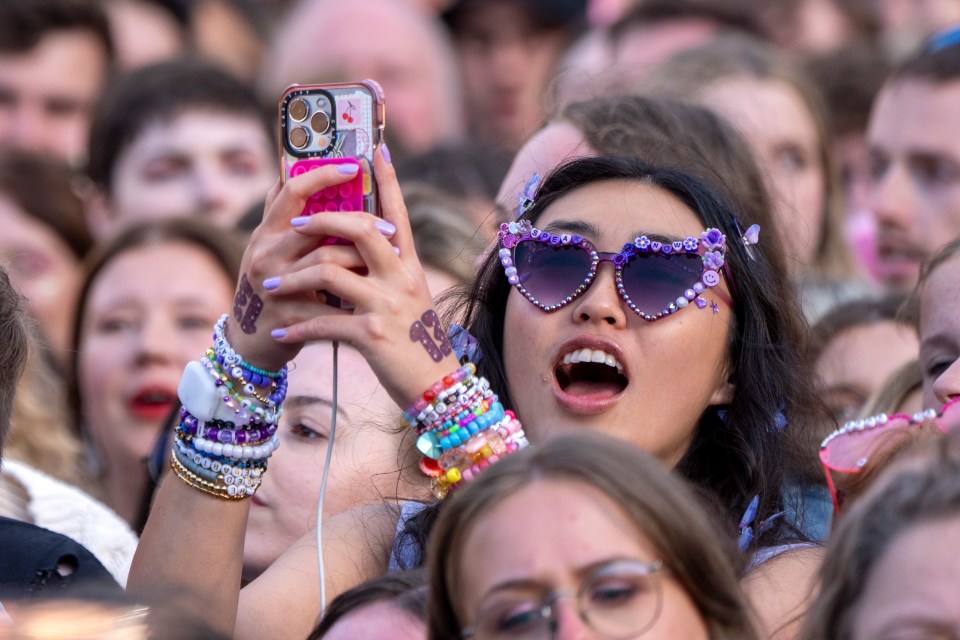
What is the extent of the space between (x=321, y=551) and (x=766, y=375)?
0.93 m

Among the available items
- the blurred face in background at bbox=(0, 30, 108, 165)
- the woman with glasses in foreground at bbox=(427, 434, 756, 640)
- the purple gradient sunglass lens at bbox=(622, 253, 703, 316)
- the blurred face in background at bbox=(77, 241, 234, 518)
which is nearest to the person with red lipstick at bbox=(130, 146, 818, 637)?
the purple gradient sunglass lens at bbox=(622, 253, 703, 316)

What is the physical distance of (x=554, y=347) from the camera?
3.00 meters

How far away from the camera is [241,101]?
605 centimetres

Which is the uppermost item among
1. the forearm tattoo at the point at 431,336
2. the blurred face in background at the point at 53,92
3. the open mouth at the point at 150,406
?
the blurred face in background at the point at 53,92

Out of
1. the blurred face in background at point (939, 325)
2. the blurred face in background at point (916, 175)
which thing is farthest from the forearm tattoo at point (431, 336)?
the blurred face in background at point (916, 175)

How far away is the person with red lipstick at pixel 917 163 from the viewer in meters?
5.00

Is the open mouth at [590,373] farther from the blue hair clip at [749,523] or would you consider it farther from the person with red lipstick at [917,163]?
the person with red lipstick at [917,163]

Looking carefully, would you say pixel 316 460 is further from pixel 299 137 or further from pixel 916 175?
pixel 916 175

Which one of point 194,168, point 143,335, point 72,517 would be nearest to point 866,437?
point 72,517

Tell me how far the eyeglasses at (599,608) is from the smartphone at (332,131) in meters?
0.80

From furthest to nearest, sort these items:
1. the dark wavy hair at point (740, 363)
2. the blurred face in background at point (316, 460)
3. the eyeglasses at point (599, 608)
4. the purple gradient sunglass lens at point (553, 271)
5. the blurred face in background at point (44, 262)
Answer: the blurred face in background at point (44, 262) → the blurred face in background at point (316, 460) → the dark wavy hair at point (740, 363) → the purple gradient sunglass lens at point (553, 271) → the eyeglasses at point (599, 608)

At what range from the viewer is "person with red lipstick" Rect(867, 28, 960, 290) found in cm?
500

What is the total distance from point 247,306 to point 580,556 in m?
0.81

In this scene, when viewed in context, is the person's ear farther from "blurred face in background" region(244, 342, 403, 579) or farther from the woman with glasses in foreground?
the woman with glasses in foreground
